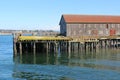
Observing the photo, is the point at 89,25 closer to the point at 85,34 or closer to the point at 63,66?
the point at 85,34

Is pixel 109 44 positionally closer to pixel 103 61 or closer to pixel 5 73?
pixel 103 61

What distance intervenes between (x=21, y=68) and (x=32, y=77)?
27.2 feet

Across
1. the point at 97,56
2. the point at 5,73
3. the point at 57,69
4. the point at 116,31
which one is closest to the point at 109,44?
the point at 116,31

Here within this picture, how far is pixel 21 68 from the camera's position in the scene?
5319 centimetres

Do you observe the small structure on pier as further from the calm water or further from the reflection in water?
the calm water

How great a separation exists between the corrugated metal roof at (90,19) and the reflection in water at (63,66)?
15.9 metres

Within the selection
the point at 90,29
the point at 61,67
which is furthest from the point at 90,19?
the point at 61,67

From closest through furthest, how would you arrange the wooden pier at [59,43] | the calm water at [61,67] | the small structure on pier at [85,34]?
the calm water at [61,67], the wooden pier at [59,43], the small structure on pier at [85,34]

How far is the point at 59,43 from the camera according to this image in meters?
78.6

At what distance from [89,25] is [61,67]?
34555 millimetres

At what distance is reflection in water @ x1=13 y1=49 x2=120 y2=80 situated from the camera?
1831 inches

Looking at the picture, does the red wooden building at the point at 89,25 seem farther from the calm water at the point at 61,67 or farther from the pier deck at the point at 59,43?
the calm water at the point at 61,67

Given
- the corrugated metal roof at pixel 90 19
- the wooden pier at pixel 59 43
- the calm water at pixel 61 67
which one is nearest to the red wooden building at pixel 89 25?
the corrugated metal roof at pixel 90 19

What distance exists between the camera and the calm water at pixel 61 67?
149 feet
